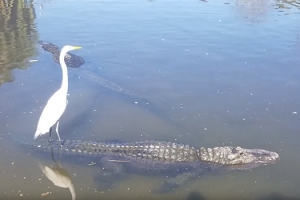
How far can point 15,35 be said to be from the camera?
12.0 meters

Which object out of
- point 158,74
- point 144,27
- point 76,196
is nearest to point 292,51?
point 158,74

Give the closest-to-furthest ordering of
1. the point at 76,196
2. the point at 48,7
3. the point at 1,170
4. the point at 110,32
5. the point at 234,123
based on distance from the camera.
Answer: the point at 76,196
the point at 1,170
the point at 234,123
the point at 110,32
the point at 48,7

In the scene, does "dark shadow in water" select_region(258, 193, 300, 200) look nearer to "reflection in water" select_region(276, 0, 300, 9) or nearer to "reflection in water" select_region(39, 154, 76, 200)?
"reflection in water" select_region(39, 154, 76, 200)

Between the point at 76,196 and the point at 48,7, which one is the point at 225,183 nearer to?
the point at 76,196

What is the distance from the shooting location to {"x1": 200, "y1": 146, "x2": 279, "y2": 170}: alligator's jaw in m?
6.25

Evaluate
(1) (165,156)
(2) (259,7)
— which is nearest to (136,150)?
(1) (165,156)

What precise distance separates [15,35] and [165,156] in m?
7.93

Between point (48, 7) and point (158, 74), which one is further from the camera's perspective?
point (48, 7)

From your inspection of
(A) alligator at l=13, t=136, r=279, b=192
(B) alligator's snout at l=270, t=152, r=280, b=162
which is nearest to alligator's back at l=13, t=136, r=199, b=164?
(A) alligator at l=13, t=136, r=279, b=192

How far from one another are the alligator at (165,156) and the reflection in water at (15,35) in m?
3.84

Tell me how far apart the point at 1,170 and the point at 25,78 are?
3.59m

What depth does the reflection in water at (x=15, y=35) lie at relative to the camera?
990cm

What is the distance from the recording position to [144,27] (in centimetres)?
1255

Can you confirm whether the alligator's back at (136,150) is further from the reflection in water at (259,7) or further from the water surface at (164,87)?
the reflection in water at (259,7)
